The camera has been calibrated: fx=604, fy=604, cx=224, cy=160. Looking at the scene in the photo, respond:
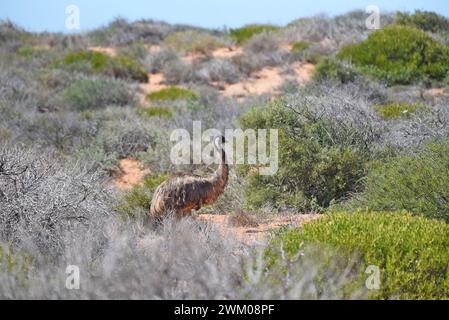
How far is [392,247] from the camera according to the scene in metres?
4.14

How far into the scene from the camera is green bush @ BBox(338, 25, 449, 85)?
566 inches

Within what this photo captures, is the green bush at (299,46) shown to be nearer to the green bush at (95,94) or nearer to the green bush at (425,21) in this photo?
the green bush at (425,21)

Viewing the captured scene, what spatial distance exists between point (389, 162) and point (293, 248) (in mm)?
3091

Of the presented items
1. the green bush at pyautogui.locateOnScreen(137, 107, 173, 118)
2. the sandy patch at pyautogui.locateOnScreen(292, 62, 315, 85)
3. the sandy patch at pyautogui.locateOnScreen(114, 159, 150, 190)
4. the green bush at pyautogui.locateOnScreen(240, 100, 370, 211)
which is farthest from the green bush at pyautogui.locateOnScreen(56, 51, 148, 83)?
the green bush at pyautogui.locateOnScreen(240, 100, 370, 211)

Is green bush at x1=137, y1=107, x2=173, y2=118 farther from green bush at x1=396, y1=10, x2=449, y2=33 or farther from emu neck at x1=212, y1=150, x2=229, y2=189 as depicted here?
green bush at x1=396, y1=10, x2=449, y2=33

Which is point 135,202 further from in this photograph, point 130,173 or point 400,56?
point 400,56

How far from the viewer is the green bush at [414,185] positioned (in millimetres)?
5650

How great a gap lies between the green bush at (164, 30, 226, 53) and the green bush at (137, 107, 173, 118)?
8.02 meters

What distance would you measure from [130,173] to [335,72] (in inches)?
210

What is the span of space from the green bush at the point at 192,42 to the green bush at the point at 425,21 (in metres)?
6.46

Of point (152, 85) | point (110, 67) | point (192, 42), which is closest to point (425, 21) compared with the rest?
point (192, 42)

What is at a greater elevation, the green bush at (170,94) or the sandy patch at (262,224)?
the green bush at (170,94)

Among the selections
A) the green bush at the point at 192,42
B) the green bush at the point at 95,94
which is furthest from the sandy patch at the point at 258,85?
the green bush at the point at 192,42
